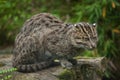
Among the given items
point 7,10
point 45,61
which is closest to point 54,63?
point 45,61

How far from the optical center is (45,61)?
4992mm

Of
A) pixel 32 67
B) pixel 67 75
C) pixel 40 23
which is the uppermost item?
pixel 40 23

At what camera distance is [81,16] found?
770 centimetres

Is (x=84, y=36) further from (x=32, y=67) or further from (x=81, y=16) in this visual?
(x=81, y=16)

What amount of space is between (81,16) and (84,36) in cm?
335

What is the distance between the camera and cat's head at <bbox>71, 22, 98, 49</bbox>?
4.33 meters

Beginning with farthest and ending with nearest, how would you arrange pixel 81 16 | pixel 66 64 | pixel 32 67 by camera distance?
pixel 81 16
pixel 32 67
pixel 66 64

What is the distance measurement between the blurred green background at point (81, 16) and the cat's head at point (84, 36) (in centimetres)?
276

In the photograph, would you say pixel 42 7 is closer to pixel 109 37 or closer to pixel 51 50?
pixel 109 37

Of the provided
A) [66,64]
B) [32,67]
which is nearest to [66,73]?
[66,64]

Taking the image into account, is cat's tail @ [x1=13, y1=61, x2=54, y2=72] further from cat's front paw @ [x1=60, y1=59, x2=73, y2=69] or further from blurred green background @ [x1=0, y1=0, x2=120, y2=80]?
blurred green background @ [x1=0, y1=0, x2=120, y2=80]

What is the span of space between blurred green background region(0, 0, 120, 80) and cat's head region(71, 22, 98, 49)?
276cm

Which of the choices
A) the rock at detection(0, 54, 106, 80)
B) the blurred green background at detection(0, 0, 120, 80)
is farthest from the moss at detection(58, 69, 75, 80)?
the blurred green background at detection(0, 0, 120, 80)

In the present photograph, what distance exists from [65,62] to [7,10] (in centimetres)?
406
